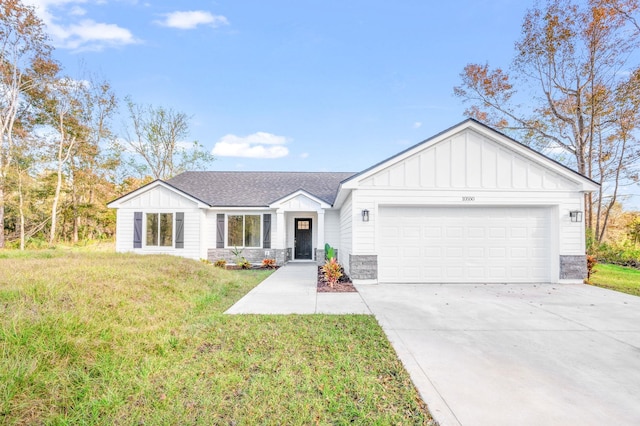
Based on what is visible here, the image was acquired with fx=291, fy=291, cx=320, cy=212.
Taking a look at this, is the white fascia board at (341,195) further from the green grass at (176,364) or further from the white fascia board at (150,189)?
the white fascia board at (150,189)

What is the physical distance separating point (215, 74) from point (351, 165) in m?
10.4

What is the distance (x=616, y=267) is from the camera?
463 inches

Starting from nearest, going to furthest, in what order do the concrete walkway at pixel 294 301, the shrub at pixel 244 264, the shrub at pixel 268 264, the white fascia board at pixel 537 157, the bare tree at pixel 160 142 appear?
the concrete walkway at pixel 294 301 < the white fascia board at pixel 537 157 < the shrub at pixel 244 264 < the shrub at pixel 268 264 < the bare tree at pixel 160 142

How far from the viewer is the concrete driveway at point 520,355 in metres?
2.49

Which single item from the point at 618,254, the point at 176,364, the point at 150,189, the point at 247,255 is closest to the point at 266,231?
the point at 247,255

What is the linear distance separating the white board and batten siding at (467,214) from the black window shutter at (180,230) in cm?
813

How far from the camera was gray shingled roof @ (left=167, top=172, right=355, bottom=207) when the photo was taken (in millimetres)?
13727

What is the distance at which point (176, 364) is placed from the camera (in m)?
3.24

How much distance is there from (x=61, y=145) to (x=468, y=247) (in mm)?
23067

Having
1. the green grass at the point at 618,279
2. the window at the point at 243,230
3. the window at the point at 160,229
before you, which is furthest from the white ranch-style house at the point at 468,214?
the window at the point at 160,229

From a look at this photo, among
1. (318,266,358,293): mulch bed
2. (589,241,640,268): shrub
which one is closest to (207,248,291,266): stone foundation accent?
(318,266,358,293): mulch bed

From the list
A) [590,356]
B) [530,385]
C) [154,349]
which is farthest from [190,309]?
[590,356]

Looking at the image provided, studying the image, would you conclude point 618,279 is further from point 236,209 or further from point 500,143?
point 236,209

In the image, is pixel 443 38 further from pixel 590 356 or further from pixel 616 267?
pixel 590 356
